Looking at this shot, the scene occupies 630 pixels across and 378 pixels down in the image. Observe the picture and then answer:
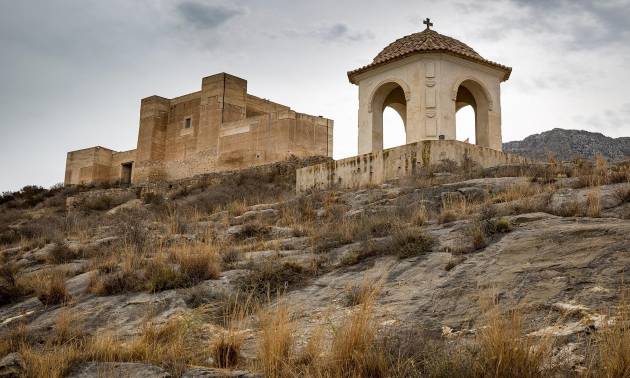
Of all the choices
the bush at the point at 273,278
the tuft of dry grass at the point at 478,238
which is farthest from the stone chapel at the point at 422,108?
the bush at the point at 273,278

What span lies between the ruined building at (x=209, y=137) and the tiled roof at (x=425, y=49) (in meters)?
9.77

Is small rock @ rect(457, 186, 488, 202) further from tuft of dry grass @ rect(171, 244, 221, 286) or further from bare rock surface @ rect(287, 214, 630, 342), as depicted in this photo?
tuft of dry grass @ rect(171, 244, 221, 286)

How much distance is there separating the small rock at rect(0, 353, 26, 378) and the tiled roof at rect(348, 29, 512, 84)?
12.3m

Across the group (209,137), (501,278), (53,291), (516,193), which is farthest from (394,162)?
(209,137)

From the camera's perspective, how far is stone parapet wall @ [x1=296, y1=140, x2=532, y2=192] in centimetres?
1402

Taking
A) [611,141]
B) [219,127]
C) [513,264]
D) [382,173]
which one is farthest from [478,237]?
[611,141]

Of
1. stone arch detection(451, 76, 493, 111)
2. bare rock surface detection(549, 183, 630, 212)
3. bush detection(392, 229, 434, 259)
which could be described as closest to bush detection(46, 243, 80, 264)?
bush detection(392, 229, 434, 259)

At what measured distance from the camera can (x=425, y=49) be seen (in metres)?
15.3

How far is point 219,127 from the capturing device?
29.1 metres

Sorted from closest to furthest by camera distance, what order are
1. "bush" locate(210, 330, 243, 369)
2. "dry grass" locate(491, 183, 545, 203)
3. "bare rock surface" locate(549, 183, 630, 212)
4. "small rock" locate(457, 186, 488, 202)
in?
1. "bush" locate(210, 330, 243, 369)
2. "bare rock surface" locate(549, 183, 630, 212)
3. "dry grass" locate(491, 183, 545, 203)
4. "small rock" locate(457, 186, 488, 202)

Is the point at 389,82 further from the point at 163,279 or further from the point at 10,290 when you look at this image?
the point at 10,290

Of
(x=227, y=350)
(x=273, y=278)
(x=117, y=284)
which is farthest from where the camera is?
(x=117, y=284)

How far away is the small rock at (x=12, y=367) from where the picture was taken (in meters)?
4.81

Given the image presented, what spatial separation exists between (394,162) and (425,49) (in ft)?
9.87
